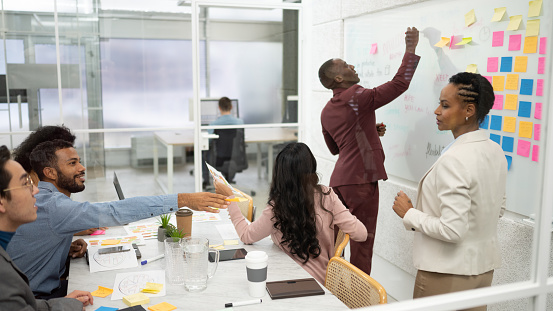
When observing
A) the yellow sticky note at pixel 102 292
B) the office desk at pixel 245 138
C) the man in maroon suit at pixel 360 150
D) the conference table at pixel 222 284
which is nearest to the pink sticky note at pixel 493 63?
the man in maroon suit at pixel 360 150

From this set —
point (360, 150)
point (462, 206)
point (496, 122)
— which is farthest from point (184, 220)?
point (496, 122)

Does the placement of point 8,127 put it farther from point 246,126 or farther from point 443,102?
point 443,102

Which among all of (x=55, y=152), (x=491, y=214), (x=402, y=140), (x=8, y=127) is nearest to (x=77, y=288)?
(x=55, y=152)

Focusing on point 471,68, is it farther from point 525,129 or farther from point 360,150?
point 360,150

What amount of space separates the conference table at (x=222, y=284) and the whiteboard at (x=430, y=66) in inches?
33.9

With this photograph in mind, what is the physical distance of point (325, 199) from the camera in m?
2.33

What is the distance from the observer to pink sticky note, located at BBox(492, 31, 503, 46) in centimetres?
226

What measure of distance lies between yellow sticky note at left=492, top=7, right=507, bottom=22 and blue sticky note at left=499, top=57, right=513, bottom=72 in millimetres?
188

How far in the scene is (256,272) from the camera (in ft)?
5.79

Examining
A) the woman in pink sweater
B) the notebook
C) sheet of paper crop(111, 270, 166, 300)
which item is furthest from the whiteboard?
sheet of paper crop(111, 270, 166, 300)

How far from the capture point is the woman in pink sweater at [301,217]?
7.39ft

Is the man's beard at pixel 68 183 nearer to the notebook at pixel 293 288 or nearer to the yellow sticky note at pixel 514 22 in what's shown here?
the notebook at pixel 293 288

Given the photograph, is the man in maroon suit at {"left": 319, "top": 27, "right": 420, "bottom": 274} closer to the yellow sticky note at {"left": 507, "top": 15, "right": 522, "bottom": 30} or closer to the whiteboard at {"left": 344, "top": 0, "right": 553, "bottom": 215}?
the whiteboard at {"left": 344, "top": 0, "right": 553, "bottom": 215}

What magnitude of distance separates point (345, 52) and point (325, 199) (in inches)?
69.0
